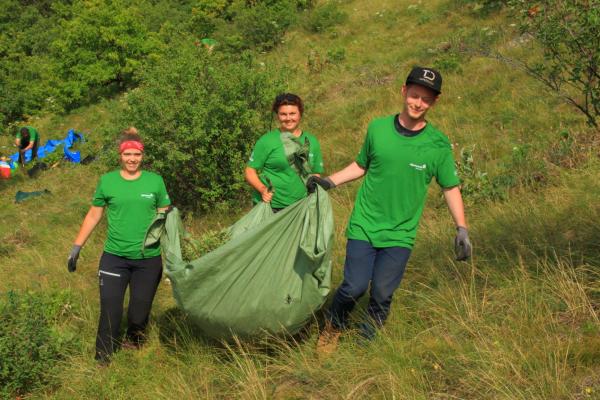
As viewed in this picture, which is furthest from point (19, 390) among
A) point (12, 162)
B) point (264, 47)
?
point (264, 47)

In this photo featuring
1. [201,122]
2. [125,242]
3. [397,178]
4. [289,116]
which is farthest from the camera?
[201,122]

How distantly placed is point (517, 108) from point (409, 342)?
17.2 ft

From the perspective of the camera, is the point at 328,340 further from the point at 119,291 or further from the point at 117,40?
the point at 117,40

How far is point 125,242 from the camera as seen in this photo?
3.58 m

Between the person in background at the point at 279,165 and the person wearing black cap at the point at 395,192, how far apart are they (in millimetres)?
722

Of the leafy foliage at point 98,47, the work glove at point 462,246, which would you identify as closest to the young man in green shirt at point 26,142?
the leafy foliage at point 98,47

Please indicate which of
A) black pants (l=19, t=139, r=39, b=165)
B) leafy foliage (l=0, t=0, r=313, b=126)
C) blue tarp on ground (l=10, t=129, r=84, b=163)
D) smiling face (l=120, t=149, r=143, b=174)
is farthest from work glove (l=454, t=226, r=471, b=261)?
leafy foliage (l=0, t=0, r=313, b=126)

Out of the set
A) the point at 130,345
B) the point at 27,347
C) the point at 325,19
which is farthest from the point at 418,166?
the point at 325,19

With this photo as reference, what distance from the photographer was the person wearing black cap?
9.82 feet

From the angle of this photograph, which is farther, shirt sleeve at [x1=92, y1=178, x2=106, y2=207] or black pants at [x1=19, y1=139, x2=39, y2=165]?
black pants at [x1=19, y1=139, x2=39, y2=165]

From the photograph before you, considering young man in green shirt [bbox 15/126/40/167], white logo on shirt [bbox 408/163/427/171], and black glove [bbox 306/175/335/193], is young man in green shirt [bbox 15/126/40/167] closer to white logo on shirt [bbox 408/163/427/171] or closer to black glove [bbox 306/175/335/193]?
black glove [bbox 306/175/335/193]

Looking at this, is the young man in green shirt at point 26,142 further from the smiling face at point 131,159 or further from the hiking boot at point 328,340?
the hiking boot at point 328,340

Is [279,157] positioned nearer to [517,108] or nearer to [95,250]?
[95,250]

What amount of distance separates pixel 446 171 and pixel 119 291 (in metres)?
2.13
